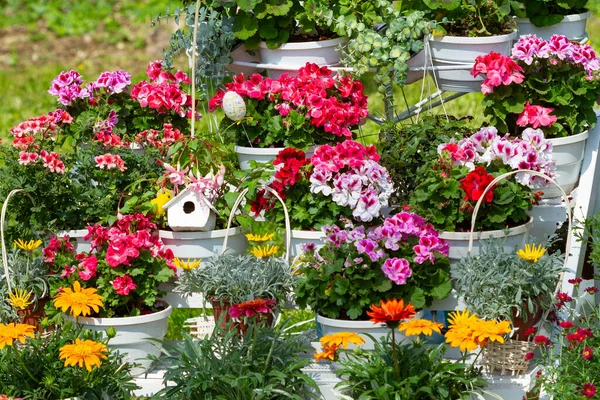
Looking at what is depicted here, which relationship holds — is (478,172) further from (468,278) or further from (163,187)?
(163,187)

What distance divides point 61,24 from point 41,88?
5.03ft

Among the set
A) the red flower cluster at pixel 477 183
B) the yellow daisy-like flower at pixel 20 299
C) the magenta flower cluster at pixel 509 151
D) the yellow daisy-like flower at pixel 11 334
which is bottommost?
the yellow daisy-like flower at pixel 11 334

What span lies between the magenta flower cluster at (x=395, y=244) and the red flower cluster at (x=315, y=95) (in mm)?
477

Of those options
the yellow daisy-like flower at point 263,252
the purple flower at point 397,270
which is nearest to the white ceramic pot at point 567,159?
the purple flower at point 397,270

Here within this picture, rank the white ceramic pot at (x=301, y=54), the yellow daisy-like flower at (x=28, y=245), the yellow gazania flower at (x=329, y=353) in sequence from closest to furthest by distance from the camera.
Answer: the yellow gazania flower at (x=329, y=353) < the yellow daisy-like flower at (x=28, y=245) < the white ceramic pot at (x=301, y=54)

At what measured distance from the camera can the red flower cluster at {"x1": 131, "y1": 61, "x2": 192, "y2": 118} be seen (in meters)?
3.38

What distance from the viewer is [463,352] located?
Result: 285 centimetres

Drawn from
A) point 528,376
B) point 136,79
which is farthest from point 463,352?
point 136,79

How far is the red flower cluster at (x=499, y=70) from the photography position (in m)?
3.05

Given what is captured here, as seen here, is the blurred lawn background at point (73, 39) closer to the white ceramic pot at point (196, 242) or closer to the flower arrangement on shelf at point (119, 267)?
the white ceramic pot at point (196, 242)

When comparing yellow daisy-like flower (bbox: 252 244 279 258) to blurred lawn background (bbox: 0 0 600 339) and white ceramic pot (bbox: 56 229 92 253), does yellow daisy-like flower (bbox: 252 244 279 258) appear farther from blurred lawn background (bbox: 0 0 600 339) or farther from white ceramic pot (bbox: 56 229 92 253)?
blurred lawn background (bbox: 0 0 600 339)

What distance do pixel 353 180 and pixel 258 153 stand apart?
0.46 metres

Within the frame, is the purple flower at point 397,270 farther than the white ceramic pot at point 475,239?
No

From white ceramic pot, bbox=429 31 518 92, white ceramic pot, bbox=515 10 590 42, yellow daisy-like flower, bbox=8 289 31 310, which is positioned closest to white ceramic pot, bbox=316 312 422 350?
yellow daisy-like flower, bbox=8 289 31 310
